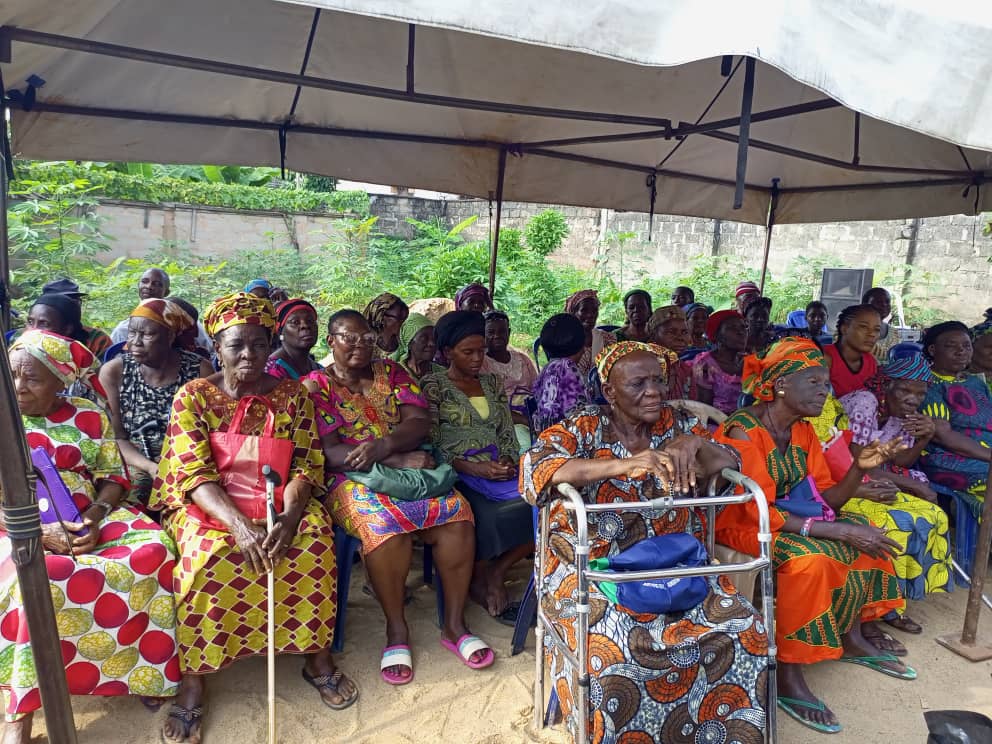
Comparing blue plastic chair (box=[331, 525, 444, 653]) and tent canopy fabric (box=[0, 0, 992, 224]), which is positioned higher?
tent canopy fabric (box=[0, 0, 992, 224])

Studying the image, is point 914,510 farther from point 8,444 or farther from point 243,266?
point 243,266

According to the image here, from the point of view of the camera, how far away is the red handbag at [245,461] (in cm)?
292

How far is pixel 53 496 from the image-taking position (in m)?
2.64

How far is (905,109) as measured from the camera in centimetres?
198

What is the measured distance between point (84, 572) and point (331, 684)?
1.11 meters

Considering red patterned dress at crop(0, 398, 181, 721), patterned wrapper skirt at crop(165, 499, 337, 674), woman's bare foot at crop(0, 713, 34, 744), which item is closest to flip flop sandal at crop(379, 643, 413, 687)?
patterned wrapper skirt at crop(165, 499, 337, 674)

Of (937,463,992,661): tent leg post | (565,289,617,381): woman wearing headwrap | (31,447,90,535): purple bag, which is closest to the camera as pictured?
(31,447,90,535): purple bag

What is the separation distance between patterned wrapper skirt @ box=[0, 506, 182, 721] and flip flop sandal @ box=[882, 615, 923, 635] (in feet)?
12.0

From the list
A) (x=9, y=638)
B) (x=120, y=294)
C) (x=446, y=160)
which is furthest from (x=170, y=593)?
(x=120, y=294)

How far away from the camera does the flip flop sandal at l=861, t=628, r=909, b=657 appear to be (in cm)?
341

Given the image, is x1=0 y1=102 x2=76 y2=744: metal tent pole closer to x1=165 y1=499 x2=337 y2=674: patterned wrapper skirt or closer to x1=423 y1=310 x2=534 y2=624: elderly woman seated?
x1=165 y1=499 x2=337 y2=674: patterned wrapper skirt

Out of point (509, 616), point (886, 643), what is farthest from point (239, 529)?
point (886, 643)

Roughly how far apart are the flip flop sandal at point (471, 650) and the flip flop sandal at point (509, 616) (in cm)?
29

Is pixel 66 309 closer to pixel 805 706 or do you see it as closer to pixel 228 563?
pixel 228 563
